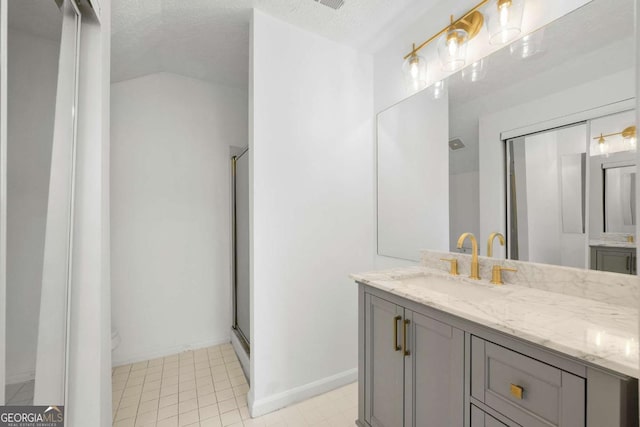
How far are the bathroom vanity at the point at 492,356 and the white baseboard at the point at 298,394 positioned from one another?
20.4 inches

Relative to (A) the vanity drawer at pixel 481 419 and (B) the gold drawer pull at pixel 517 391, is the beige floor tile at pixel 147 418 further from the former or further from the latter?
(B) the gold drawer pull at pixel 517 391

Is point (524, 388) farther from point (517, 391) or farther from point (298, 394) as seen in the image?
point (298, 394)

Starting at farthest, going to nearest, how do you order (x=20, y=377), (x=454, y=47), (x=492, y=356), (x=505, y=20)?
(x=454, y=47) < (x=505, y=20) < (x=492, y=356) < (x=20, y=377)

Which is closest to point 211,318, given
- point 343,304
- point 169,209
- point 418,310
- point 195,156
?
point 169,209

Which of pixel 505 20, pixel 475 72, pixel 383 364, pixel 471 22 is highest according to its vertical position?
pixel 471 22

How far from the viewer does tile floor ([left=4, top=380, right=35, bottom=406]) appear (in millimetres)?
717

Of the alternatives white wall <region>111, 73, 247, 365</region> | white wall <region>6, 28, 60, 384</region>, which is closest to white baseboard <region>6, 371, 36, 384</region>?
white wall <region>6, 28, 60, 384</region>

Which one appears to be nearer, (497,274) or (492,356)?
(492,356)

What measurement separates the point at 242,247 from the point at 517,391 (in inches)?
85.9

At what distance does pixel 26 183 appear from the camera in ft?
2.69

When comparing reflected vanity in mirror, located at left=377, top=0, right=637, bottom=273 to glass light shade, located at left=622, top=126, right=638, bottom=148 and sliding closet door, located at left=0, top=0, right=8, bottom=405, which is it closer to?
glass light shade, located at left=622, top=126, right=638, bottom=148

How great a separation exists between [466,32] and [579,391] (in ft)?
5.52

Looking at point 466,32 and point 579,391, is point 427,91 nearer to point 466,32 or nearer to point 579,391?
point 466,32

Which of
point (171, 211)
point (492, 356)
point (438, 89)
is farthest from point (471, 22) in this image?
point (171, 211)
